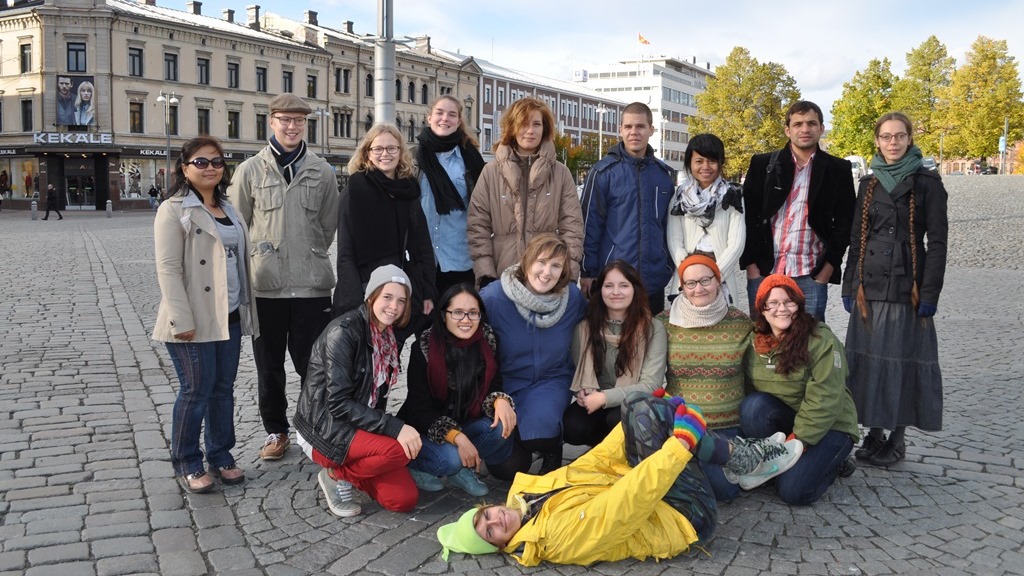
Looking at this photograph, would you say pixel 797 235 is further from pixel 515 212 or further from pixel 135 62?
pixel 135 62

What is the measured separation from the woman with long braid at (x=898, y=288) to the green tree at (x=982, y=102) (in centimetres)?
4856

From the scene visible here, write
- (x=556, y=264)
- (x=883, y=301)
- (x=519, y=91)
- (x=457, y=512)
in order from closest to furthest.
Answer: (x=457, y=512)
(x=556, y=264)
(x=883, y=301)
(x=519, y=91)

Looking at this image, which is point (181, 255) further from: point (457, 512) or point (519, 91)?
point (519, 91)

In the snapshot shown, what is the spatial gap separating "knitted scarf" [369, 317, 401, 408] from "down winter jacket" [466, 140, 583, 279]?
1.18 metres

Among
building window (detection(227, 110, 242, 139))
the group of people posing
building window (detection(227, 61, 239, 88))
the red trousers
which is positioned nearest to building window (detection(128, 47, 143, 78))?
building window (detection(227, 61, 239, 88))

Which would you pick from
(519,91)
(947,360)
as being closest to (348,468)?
(947,360)

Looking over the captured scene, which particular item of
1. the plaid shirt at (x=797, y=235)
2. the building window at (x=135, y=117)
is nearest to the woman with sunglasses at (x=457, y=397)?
the plaid shirt at (x=797, y=235)

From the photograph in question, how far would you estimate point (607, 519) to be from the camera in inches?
155

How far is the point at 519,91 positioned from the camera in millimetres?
80125

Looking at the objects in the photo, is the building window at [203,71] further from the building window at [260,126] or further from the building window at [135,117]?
the building window at [135,117]

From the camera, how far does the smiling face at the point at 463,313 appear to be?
5020mm

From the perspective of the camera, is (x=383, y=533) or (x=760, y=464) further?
(x=760, y=464)

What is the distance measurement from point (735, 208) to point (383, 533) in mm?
3214

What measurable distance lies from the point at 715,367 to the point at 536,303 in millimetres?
1141
